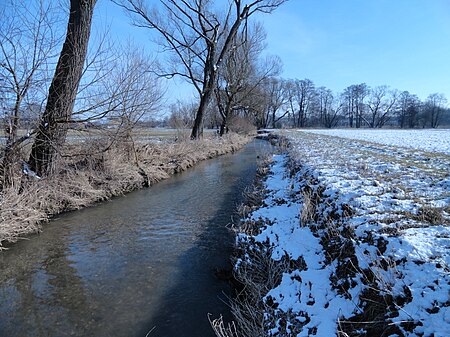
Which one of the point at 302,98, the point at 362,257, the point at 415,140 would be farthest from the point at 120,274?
the point at 302,98

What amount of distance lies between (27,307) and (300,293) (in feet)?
11.7

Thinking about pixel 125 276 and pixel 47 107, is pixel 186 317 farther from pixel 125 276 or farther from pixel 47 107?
pixel 47 107

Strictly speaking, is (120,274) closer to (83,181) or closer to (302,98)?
(83,181)

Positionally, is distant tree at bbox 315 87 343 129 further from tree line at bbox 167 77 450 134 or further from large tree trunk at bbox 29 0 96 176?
large tree trunk at bbox 29 0 96 176

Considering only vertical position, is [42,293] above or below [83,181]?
below

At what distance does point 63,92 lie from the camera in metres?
6.95

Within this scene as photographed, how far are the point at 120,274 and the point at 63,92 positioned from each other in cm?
508

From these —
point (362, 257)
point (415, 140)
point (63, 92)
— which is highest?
point (63, 92)

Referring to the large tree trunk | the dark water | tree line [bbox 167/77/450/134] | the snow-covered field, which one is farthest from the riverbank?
tree line [bbox 167/77/450/134]

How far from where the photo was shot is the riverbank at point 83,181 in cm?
552

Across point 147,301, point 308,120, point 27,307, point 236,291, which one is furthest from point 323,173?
point 308,120

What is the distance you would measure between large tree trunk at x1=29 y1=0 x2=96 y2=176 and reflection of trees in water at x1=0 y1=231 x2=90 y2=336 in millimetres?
2615

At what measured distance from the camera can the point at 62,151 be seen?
296 inches

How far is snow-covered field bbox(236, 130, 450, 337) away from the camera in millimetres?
2271
